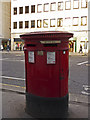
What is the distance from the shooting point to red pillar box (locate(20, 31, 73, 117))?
370 cm

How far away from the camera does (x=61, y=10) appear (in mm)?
35719

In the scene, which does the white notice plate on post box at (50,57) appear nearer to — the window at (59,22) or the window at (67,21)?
the window at (67,21)

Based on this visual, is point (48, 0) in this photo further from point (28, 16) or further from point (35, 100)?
point (35, 100)

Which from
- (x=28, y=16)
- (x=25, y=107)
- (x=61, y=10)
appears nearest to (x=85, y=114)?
(x=25, y=107)

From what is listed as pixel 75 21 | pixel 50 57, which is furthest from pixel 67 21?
pixel 50 57

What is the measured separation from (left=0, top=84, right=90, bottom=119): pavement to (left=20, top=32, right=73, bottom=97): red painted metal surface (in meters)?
0.52

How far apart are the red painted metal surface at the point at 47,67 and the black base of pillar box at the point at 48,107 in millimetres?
115

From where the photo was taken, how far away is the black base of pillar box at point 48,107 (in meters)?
3.79

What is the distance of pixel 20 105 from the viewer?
437cm

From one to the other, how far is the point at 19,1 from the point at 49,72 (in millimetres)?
39012

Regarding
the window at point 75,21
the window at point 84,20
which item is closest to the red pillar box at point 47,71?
the window at point 84,20

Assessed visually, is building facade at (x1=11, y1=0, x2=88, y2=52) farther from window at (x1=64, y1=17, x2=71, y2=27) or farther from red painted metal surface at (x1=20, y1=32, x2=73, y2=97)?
red painted metal surface at (x1=20, y1=32, x2=73, y2=97)

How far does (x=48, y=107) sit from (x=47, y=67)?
36.6 inches

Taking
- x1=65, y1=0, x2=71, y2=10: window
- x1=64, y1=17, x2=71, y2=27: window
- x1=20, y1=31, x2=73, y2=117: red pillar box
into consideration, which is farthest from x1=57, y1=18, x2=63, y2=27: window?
x1=20, y1=31, x2=73, y2=117: red pillar box
